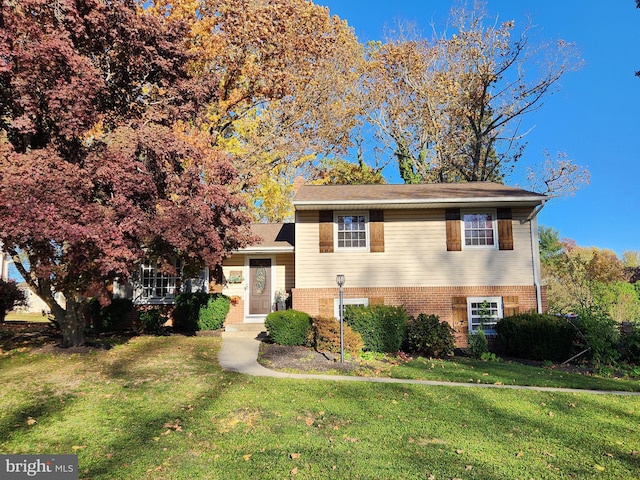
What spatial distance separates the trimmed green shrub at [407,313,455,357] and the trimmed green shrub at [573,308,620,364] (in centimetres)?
331

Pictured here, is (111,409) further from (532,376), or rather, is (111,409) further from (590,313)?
(590,313)

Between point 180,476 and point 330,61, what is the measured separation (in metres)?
22.2

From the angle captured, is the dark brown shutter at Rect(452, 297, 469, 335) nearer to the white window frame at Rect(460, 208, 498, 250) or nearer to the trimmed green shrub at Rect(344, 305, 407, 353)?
the white window frame at Rect(460, 208, 498, 250)

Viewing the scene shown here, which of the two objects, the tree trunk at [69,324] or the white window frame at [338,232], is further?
the white window frame at [338,232]

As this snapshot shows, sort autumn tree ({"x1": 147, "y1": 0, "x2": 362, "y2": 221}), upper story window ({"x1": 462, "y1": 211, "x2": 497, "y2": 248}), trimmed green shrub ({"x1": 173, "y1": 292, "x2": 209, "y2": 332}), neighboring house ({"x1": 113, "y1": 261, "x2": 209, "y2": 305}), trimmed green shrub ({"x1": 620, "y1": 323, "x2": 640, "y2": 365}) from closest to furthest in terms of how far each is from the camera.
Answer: trimmed green shrub ({"x1": 620, "y1": 323, "x2": 640, "y2": 365}) < upper story window ({"x1": 462, "y1": 211, "x2": 497, "y2": 248}) < trimmed green shrub ({"x1": 173, "y1": 292, "x2": 209, "y2": 332}) < neighboring house ({"x1": 113, "y1": 261, "x2": 209, "y2": 305}) < autumn tree ({"x1": 147, "y1": 0, "x2": 362, "y2": 221})

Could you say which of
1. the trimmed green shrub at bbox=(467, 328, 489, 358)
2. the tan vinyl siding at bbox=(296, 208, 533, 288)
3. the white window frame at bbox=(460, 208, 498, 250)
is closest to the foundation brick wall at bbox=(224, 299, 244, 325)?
the tan vinyl siding at bbox=(296, 208, 533, 288)

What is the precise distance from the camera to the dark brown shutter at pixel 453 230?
1292 cm

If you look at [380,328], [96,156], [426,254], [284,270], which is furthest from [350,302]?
[96,156]

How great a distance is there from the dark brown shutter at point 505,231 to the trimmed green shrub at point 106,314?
12889 mm

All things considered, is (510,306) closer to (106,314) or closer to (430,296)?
(430,296)

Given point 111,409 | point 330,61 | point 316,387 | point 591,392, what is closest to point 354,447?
point 316,387

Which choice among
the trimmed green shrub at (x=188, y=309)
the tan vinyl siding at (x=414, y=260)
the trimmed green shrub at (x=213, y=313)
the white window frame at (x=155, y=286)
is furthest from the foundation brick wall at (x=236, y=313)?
the tan vinyl siding at (x=414, y=260)

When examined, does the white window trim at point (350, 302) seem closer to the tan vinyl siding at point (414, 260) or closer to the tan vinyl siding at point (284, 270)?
the tan vinyl siding at point (414, 260)

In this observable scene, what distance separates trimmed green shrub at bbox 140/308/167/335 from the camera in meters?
13.2
